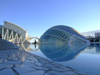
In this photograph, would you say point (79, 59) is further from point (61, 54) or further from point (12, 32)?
point (12, 32)

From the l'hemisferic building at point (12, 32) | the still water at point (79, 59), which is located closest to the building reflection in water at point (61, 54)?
the still water at point (79, 59)

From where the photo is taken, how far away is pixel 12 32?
138ft

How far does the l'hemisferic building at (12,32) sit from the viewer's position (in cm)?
4122

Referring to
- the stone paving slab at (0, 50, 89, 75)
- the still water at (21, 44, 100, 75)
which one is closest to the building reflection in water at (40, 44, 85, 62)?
the still water at (21, 44, 100, 75)

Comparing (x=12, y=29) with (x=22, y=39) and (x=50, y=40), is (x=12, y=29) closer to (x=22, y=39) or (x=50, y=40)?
(x=22, y=39)

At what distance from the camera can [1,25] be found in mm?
41750

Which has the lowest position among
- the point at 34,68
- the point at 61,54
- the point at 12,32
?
the point at 61,54

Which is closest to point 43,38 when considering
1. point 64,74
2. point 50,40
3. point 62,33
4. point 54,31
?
point 50,40

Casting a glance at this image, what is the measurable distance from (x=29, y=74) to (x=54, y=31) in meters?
39.9

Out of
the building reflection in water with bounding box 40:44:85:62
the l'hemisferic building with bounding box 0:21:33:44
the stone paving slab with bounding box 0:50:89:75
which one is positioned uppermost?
the l'hemisferic building with bounding box 0:21:33:44

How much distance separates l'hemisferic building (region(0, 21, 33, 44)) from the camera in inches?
1623

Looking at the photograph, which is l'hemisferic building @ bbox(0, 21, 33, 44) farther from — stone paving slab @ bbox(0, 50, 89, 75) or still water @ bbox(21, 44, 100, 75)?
stone paving slab @ bbox(0, 50, 89, 75)

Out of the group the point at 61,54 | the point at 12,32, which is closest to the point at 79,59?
the point at 61,54

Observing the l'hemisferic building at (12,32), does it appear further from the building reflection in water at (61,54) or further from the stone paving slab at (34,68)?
the stone paving slab at (34,68)
